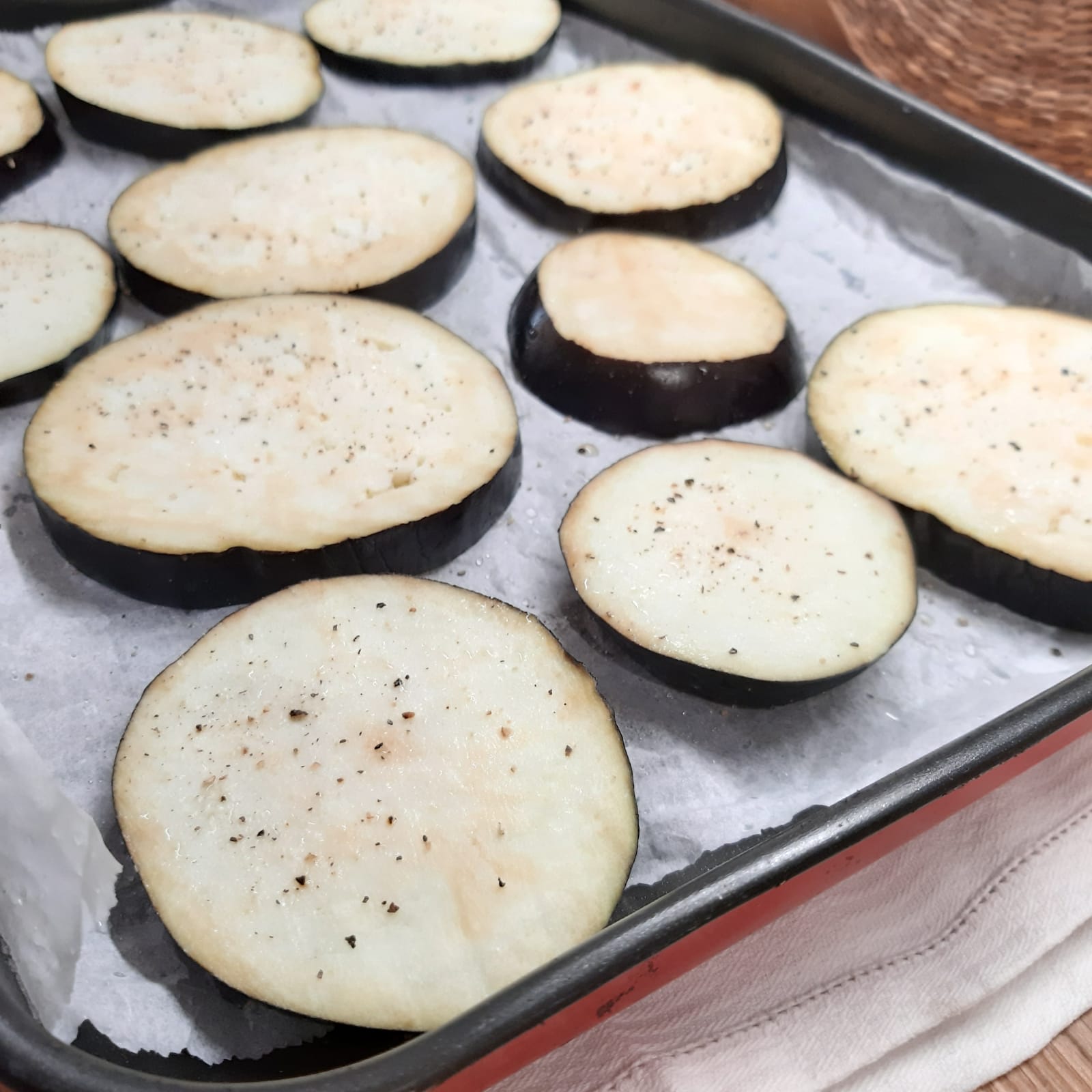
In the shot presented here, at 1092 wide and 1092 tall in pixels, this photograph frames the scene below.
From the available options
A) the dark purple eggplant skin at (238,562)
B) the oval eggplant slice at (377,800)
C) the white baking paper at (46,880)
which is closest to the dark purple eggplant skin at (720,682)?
the oval eggplant slice at (377,800)

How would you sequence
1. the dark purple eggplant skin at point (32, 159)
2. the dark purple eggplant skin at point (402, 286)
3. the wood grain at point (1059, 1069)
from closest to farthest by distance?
the wood grain at point (1059, 1069)
the dark purple eggplant skin at point (402, 286)
the dark purple eggplant skin at point (32, 159)

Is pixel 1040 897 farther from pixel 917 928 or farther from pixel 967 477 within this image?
pixel 967 477

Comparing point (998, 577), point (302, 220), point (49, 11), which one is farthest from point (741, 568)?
point (49, 11)

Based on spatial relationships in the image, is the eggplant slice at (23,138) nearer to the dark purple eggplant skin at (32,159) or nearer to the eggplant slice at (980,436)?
the dark purple eggplant skin at (32,159)

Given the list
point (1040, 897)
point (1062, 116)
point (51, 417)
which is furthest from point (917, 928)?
point (1062, 116)

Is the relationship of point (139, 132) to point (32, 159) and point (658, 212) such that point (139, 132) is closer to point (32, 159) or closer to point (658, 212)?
point (32, 159)

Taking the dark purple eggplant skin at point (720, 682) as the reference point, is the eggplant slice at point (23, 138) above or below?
above
